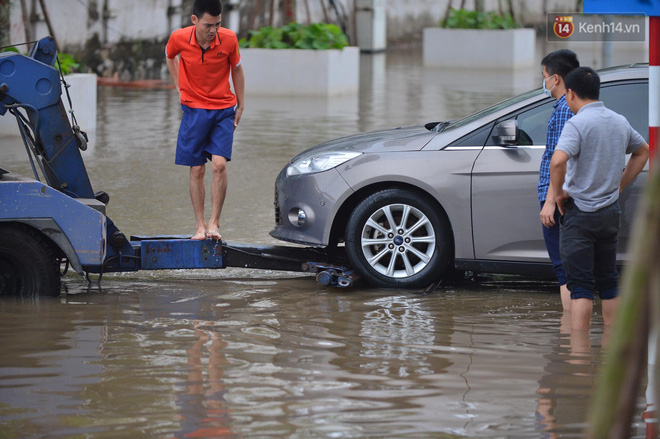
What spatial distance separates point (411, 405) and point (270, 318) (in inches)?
72.8

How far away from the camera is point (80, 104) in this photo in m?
15.1

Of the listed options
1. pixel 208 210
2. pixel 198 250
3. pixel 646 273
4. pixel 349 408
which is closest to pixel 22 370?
pixel 349 408

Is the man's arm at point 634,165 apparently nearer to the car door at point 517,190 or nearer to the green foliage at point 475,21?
→ the car door at point 517,190

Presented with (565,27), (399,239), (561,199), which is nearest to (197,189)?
(399,239)

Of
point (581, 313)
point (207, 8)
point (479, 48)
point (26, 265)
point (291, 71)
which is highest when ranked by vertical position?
point (479, 48)

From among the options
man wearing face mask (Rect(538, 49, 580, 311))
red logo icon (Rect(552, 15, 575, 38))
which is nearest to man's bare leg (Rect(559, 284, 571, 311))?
man wearing face mask (Rect(538, 49, 580, 311))

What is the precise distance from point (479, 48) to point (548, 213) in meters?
24.8

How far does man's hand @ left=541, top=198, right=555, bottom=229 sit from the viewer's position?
5849mm

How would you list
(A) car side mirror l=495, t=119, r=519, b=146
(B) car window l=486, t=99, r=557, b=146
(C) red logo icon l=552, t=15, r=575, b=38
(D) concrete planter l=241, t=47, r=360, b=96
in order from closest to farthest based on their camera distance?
1. (A) car side mirror l=495, t=119, r=519, b=146
2. (B) car window l=486, t=99, r=557, b=146
3. (D) concrete planter l=241, t=47, r=360, b=96
4. (C) red logo icon l=552, t=15, r=575, b=38

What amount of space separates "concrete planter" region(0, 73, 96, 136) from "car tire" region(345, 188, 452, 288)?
8428mm

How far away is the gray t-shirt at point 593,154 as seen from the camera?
5.49 metres

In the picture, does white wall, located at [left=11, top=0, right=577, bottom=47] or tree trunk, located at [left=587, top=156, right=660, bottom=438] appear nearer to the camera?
tree trunk, located at [left=587, top=156, right=660, bottom=438]

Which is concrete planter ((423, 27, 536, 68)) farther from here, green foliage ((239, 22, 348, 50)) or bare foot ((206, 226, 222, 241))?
bare foot ((206, 226, 222, 241))

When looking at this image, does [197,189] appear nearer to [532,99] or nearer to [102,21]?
[532,99]
